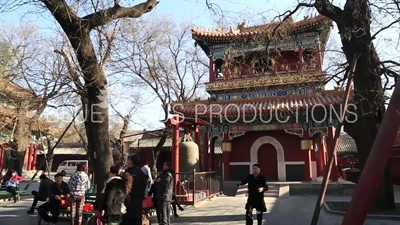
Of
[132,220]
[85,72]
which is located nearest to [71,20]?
[85,72]

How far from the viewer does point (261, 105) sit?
15.9 m

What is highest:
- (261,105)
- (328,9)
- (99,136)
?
(328,9)

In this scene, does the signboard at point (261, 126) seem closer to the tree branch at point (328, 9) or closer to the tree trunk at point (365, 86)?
the tree trunk at point (365, 86)

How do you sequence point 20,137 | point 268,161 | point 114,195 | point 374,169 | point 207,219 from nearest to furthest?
point 374,169, point 114,195, point 207,219, point 268,161, point 20,137

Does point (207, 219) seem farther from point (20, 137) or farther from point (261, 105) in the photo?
point (20, 137)

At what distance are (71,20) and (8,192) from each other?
30.2 ft

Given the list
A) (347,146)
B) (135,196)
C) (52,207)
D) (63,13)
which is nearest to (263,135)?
(52,207)

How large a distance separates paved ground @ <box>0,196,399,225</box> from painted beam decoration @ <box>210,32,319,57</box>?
7.49m

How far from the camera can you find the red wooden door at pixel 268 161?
54.1 feet

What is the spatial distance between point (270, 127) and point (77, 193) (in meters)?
10.9

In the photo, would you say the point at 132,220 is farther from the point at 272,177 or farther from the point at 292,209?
the point at 272,177

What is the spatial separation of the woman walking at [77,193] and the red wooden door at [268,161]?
35.5 feet

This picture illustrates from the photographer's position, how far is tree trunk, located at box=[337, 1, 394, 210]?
884 cm

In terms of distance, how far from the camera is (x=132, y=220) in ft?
15.9
